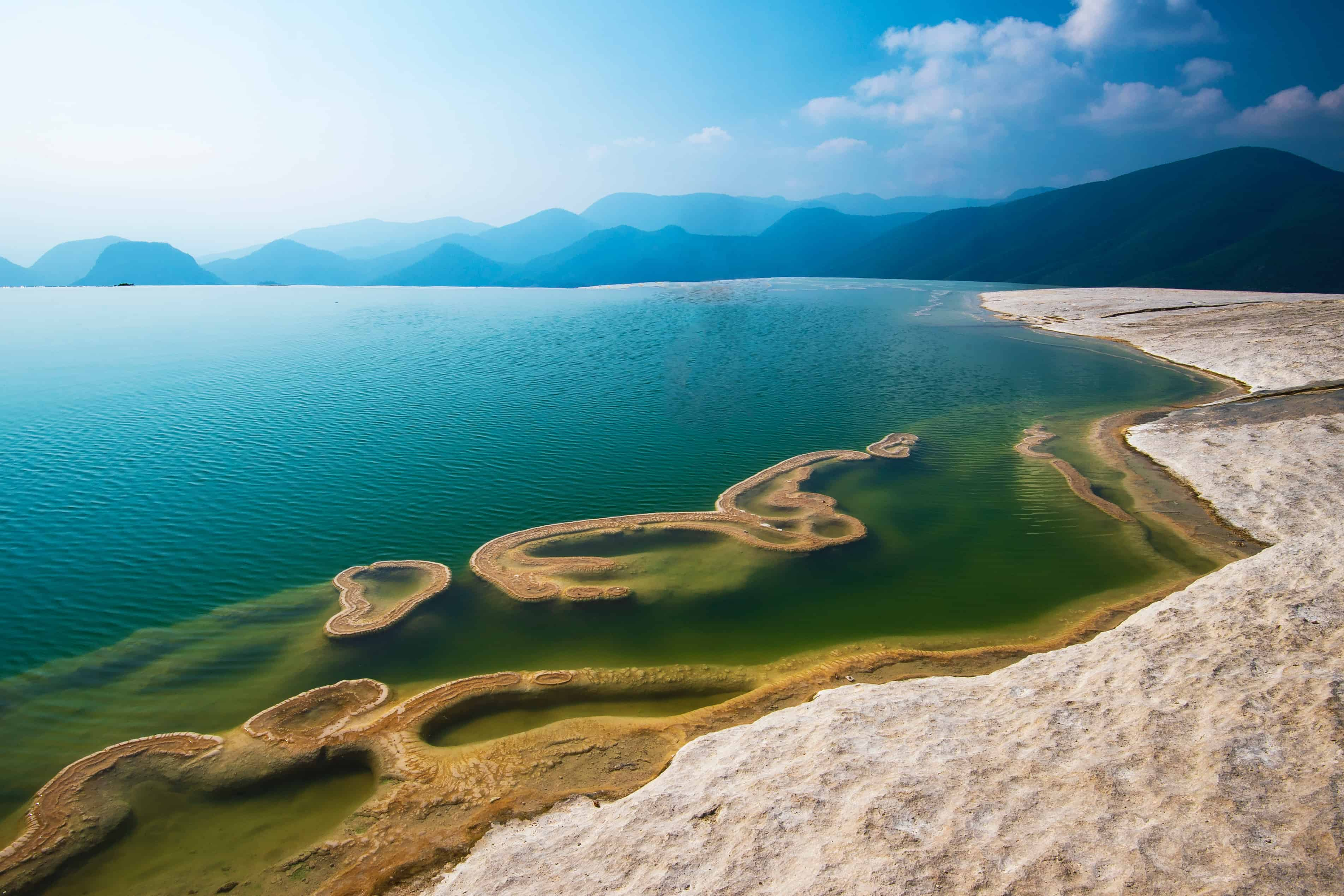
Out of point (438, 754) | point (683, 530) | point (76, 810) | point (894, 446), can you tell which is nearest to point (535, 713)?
point (438, 754)

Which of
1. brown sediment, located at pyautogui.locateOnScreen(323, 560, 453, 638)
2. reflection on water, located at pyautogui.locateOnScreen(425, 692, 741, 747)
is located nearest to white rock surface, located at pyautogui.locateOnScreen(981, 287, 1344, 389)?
reflection on water, located at pyautogui.locateOnScreen(425, 692, 741, 747)

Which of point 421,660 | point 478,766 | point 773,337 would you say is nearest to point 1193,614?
point 478,766

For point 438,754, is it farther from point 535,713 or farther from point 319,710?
point 319,710

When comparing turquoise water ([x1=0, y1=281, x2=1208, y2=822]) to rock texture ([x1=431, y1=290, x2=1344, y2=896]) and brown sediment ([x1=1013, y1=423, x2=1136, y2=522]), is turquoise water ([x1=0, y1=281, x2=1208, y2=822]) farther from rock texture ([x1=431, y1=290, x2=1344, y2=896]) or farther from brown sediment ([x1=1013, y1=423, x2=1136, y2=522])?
rock texture ([x1=431, y1=290, x2=1344, y2=896])

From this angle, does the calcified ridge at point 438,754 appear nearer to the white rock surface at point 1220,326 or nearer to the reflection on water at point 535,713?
the reflection on water at point 535,713

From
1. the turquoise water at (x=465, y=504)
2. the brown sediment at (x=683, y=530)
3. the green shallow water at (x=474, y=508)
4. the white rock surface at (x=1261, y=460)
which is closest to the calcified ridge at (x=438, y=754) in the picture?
the green shallow water at (x=474, y=508)

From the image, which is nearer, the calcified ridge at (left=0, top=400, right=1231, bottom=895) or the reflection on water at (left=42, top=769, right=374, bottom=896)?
the reflection on water at (left=42, top=769, right=374, bottom=896)
